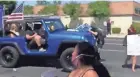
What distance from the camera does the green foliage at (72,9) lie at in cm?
5475

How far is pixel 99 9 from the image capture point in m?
53.2

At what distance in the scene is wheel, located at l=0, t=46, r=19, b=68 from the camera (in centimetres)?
1305

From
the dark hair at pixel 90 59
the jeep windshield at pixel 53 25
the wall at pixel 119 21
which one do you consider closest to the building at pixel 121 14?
the wall at pixel 119 21

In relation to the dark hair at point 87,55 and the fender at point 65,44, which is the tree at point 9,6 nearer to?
the fender at point 65,44

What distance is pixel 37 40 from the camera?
1262cm

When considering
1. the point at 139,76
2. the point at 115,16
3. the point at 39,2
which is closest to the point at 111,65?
the point at 139,76

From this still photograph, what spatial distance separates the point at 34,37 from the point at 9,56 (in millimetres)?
1178

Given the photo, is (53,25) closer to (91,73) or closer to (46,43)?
(46,43)

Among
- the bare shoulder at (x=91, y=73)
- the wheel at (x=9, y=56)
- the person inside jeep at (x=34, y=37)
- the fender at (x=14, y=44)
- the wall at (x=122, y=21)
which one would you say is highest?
the bare shoulder at (x=91, y=73)

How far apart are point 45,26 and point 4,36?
6.24 feet

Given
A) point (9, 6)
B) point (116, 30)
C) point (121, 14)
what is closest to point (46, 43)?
point (9, 6)

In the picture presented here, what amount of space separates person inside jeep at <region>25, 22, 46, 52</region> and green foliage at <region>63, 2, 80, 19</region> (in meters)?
41.7

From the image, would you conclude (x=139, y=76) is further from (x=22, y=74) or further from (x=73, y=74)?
(x=73, y=74)

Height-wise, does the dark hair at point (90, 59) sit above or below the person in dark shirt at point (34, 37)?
above
